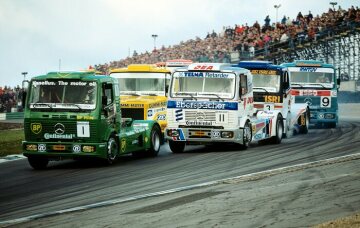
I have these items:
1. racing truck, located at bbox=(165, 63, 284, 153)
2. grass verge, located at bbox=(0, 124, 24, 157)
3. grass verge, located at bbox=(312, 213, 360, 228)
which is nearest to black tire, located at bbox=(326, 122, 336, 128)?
racing truck, located at bbox=(165, 63, 284, 153)

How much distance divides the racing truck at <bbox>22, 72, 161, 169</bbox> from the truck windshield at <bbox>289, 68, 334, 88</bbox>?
42.6 feet

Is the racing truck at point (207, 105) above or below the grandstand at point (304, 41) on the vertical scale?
below

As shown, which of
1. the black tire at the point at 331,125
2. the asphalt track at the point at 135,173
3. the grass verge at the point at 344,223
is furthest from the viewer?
the black tire at the point at 331,125

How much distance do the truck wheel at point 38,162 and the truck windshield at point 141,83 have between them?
5.36 meters

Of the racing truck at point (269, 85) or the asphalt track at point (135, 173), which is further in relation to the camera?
the racing truck at point (269, 85)

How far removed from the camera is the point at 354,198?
1128 cm

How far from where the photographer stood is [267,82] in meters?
25.1

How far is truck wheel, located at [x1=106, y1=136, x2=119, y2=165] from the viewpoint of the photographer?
18391mm

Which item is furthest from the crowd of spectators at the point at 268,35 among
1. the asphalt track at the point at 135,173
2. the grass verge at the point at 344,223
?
the grass verge at the point at 344,223

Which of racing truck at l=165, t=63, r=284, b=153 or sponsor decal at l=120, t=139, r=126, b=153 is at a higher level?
racing truck at l=165, t=63, r=284, b=153

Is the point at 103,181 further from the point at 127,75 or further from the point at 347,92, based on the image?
the point at 347,92

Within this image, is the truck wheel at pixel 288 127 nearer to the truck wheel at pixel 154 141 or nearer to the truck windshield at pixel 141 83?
the truck windshield at pixel 141 83

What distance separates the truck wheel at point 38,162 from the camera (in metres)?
18.5

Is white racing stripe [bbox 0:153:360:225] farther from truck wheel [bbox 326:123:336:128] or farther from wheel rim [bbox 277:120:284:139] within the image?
truck wheel [bbox 326:123:336:128]
